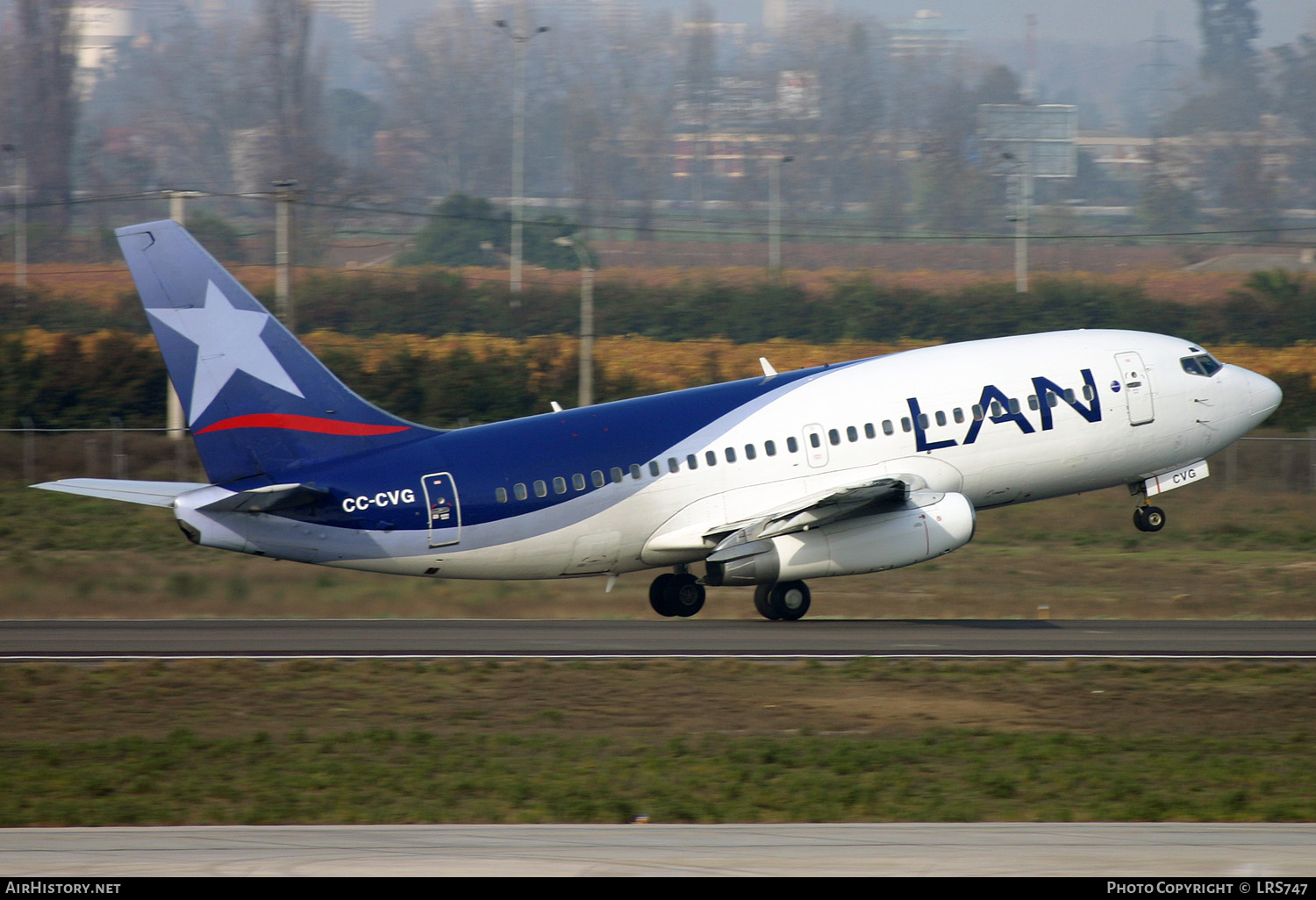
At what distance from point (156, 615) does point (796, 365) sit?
43075 millimetres

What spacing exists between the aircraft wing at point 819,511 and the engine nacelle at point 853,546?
0.18 metres

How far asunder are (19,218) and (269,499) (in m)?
118

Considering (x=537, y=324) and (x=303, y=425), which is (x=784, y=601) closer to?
(x=303, y=425)

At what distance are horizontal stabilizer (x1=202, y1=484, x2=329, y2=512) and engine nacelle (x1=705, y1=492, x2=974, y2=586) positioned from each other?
7.95 metres

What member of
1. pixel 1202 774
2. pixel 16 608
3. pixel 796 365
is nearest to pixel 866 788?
pixel 1202 774

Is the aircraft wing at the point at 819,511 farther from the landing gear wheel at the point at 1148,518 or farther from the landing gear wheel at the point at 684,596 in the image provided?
the landing gear wheel at the point at 1148,518

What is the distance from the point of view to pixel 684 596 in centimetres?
3180

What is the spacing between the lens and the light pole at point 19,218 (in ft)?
355

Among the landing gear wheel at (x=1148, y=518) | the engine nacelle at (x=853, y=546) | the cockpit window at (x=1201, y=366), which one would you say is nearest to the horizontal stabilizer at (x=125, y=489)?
the engine nacelle at (x=853, y=546)

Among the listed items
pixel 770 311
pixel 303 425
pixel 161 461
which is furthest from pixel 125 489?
pixel 770 311

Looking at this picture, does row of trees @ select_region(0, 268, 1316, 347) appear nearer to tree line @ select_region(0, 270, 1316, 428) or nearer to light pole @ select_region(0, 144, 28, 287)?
tree line @ select_region(0, 270, 1316, 428)

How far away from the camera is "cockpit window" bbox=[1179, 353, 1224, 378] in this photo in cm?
3362

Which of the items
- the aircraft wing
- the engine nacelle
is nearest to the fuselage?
the aircraft wing

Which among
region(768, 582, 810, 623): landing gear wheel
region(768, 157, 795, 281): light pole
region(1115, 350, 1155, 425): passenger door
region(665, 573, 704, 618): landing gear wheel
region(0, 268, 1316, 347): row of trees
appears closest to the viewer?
region(768, 582, 810, 623): landing gear wheel
